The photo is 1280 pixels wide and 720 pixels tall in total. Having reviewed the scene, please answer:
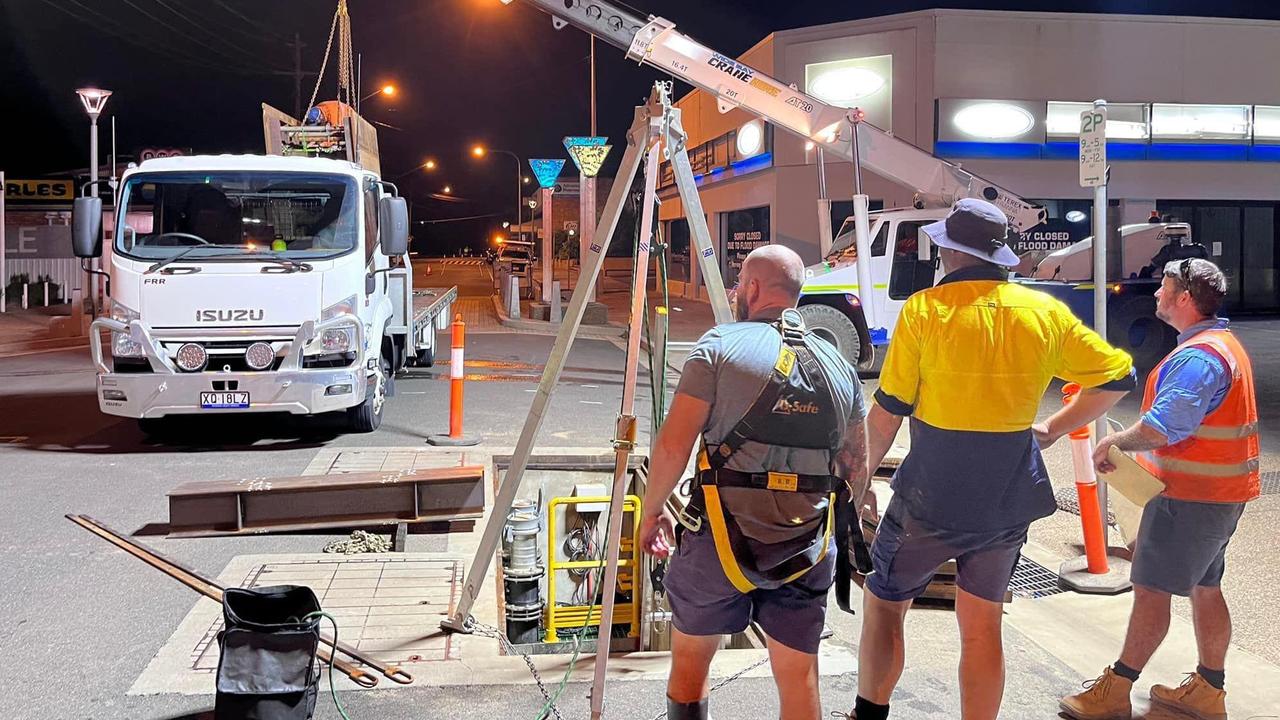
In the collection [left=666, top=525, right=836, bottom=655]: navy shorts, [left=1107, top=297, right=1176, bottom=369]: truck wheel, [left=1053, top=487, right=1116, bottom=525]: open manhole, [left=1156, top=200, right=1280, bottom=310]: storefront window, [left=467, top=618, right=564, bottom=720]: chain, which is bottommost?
[left=467, top=618, right=564, bottom=720]: chain

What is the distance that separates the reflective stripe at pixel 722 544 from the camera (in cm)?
349

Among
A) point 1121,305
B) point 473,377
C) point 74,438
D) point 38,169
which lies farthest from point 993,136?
point 38,169

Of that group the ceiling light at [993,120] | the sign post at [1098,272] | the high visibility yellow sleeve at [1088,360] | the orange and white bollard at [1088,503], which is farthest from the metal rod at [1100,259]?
the ceiling light at [993,120]

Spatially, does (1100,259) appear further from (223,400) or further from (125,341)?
(125,341)

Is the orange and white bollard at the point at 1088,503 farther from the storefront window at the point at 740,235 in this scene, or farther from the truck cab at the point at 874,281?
the storefront window at the point at 740,235

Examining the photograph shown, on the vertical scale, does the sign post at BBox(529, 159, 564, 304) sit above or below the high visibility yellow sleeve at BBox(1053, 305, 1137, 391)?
above

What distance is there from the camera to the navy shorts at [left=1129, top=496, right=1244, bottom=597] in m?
4.37

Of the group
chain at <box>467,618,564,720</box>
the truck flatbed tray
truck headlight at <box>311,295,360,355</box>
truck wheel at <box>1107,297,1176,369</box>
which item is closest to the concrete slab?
chain at <box>467,618,564,720</box>

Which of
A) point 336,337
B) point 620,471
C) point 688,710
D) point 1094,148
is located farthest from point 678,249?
point 688,710

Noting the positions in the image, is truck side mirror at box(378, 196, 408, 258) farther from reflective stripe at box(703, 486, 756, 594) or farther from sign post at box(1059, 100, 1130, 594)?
reflective stripe at box(703, 486, 756, 594)

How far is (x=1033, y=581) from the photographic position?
6738mm

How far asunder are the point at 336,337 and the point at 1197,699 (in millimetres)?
7843

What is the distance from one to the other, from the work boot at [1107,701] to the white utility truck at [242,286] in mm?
7382

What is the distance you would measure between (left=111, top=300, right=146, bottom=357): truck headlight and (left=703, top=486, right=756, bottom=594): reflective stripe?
7.81 m
